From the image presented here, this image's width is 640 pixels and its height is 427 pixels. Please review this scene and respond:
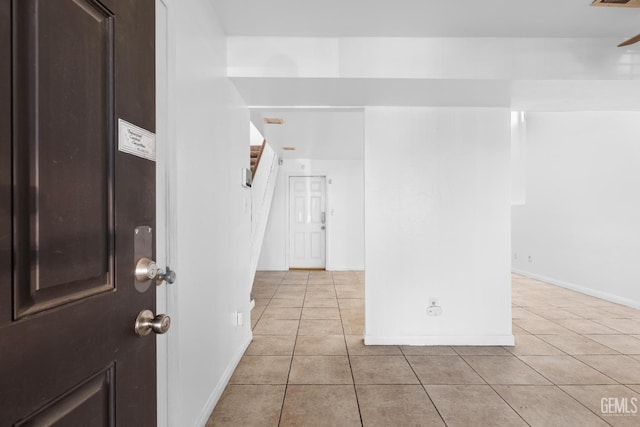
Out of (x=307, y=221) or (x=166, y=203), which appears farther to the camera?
(x=307, y=221)

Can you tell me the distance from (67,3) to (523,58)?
9.10 ft

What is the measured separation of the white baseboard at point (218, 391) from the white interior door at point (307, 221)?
13.4 ft

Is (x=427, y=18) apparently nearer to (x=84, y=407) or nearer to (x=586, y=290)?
(x=84, y=407)

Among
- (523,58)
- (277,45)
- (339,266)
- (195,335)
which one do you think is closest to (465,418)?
(195,335)

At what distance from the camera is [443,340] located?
9.47 ft

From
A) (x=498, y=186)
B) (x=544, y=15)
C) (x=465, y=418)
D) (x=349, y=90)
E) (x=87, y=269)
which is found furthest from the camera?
(x=498, y=186)

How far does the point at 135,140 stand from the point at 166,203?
694mm

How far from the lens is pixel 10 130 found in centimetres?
48

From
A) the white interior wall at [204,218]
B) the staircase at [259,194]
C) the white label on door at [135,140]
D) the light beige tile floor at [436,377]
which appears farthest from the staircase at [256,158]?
the white label on door at [135,140]

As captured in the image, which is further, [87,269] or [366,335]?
→ [366,335]

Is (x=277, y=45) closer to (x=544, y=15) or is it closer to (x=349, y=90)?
(x=349, y=90)

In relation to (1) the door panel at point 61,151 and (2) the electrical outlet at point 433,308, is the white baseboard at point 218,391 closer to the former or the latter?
(1) the door panel at point 61,151

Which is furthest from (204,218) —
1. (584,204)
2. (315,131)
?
(584,204)

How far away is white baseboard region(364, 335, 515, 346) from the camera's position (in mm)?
2879
